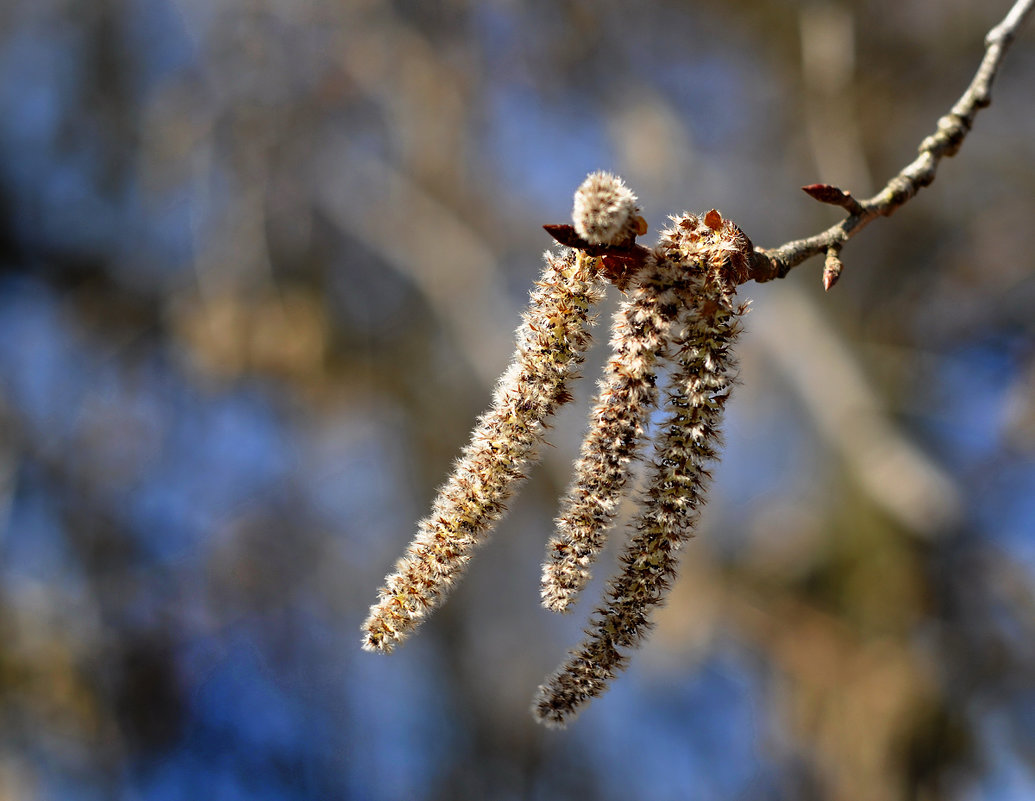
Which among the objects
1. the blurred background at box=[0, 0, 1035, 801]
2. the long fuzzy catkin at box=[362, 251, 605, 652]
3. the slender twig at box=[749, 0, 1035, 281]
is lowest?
the long fuzzy catkin at box=[362, 251, 605, 652]

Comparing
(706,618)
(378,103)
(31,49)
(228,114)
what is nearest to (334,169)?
(378,103)

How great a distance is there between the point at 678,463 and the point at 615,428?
134mm

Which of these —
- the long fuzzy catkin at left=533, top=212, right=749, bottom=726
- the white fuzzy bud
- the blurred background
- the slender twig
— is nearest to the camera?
the white fuzzy bud

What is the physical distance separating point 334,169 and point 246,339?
2483mm

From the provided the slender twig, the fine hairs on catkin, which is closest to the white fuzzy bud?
the fine hairs on catkin

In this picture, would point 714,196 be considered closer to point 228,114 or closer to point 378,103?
point 378,103

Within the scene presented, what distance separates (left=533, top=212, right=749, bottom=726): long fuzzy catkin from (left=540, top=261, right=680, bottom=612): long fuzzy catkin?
46 millimetres

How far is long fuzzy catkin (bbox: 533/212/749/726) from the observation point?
1404 mm

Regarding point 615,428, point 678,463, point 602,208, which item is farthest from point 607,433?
point 602,208

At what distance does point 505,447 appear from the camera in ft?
4.95

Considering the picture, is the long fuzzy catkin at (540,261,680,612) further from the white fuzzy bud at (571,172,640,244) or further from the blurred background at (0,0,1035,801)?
the blurred background at (0,0,1035,801)

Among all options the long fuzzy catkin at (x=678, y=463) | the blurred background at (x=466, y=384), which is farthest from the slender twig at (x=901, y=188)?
the blurred background at (x=466, y=384)

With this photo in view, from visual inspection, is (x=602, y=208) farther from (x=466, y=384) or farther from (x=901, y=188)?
(x=466, y=384)

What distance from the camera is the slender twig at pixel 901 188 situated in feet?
5.02
